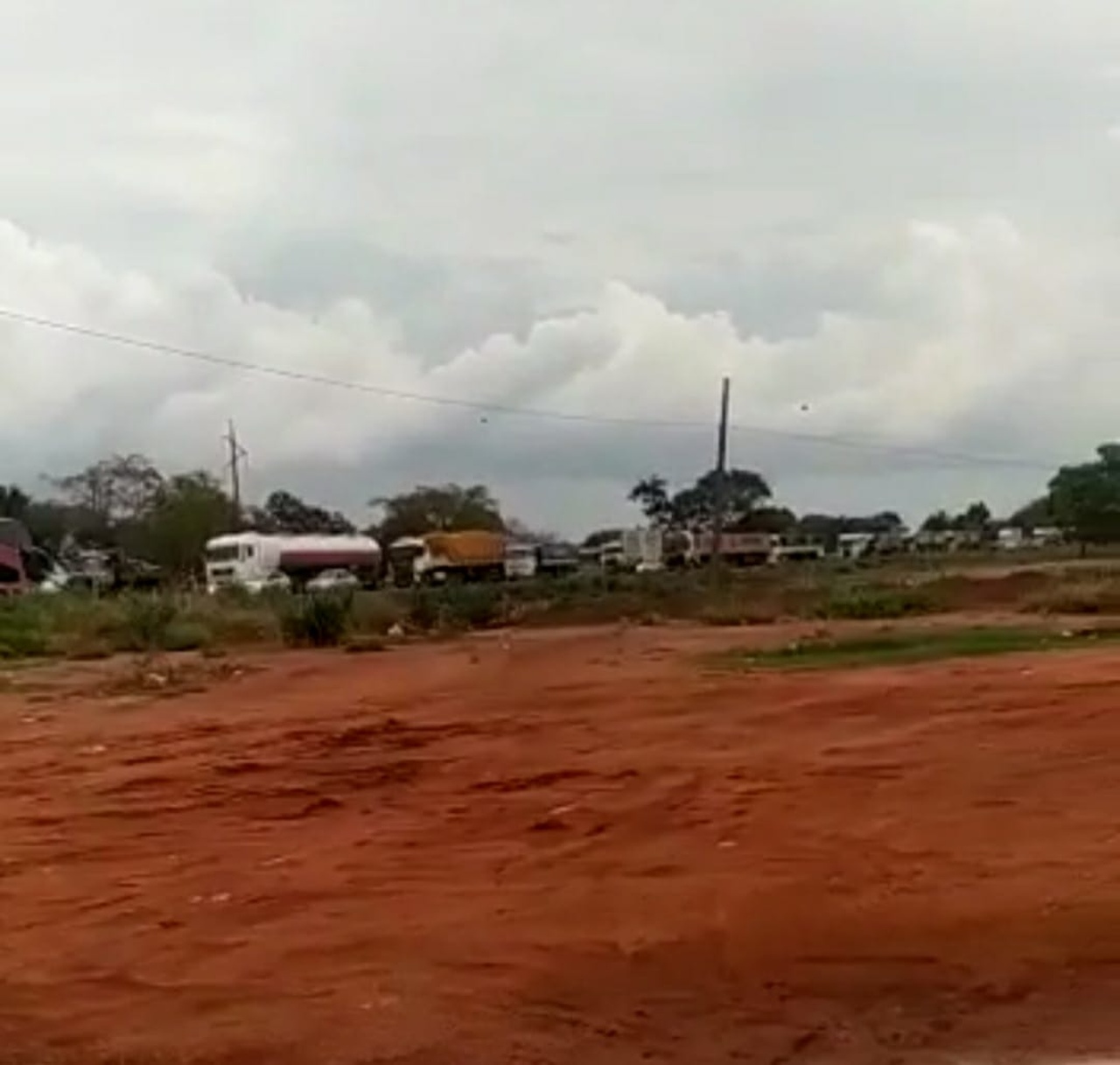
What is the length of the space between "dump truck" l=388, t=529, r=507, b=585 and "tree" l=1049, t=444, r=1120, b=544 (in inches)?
907

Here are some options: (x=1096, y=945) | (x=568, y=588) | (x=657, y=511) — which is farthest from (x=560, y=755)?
(x=657, y=511)

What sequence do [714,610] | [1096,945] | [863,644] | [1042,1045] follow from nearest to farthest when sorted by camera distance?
[1042,1045] → [1096,945] → [863,644] → [714,610]

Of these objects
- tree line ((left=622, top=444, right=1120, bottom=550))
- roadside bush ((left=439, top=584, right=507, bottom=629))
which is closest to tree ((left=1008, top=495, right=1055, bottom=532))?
tree line ((left=622, top=444, right=1120, bottom=550))

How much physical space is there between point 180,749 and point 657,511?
90.7 metres

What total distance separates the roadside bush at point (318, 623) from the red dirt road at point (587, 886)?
18.5 m

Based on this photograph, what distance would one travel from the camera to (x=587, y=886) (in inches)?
397

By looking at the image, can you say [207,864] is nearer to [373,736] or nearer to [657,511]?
[373,736]

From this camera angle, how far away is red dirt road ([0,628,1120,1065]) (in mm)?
7516

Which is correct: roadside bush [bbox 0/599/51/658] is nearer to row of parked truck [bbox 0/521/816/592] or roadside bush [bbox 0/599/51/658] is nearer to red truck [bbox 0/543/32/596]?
row of parked truck [bbox 0/521/816/592]

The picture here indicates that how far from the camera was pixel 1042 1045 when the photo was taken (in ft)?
23.2

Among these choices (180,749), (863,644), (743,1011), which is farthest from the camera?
(863,644)

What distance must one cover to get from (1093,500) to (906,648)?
2000 inches

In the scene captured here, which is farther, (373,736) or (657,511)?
(657,511)

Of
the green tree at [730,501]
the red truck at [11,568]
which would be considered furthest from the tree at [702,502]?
the red truck at [11,568]
